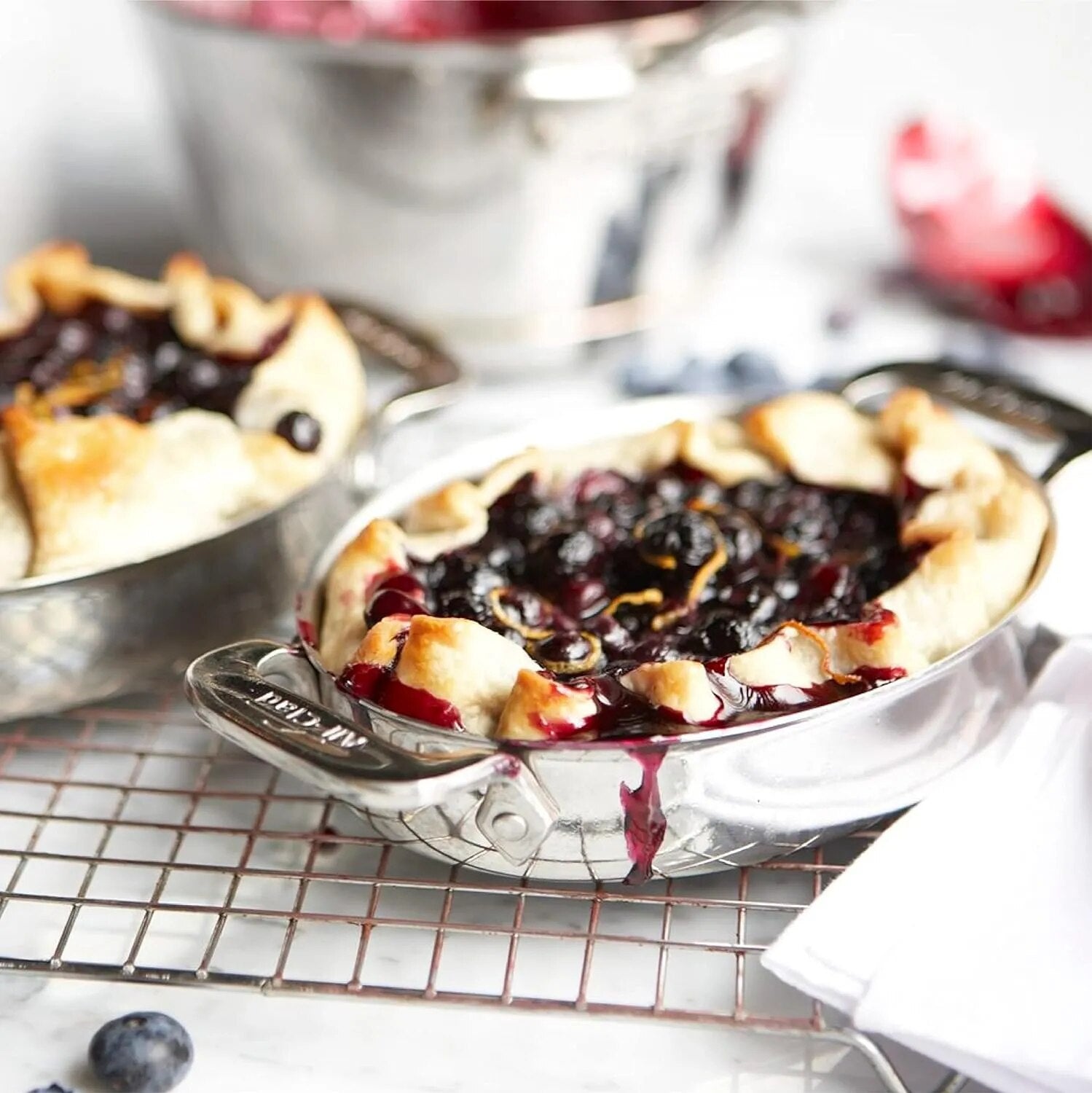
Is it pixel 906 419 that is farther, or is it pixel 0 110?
pixel 0 110

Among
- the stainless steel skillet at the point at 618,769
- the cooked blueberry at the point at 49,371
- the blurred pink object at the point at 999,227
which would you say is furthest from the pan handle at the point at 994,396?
the cooked blueberry at the point at 49,371

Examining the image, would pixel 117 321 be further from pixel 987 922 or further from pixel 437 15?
pixel 987 922

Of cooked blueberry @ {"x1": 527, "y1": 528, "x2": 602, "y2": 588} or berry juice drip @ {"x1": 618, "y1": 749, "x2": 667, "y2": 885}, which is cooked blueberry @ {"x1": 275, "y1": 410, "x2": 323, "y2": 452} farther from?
berry juice drip @ {"x1": 618, "y1": 749, "x2": 667, "y2": 885}

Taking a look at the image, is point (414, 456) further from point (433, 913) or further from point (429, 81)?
point (433, 913)

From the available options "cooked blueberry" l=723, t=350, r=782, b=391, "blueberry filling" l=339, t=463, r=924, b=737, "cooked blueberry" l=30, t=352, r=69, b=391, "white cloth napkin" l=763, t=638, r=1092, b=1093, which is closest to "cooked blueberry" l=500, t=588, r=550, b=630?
"blueberry filling" l=339, t=463, r=924, b=737

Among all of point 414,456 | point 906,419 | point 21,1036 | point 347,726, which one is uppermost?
point 347,726

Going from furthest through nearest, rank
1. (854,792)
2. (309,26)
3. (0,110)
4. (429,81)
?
(0,110) → (309,26) → (429,81) → (854,792)

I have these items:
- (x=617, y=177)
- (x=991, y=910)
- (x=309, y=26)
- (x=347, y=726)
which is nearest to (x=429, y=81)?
(x=617, y=177)
